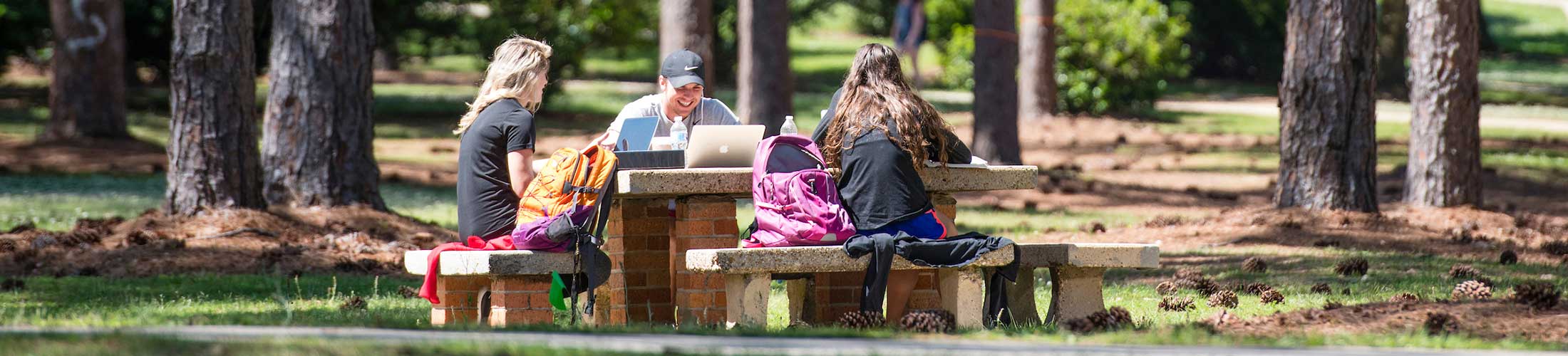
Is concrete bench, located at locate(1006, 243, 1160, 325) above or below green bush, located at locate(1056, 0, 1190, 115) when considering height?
below

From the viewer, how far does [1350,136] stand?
1205 cm

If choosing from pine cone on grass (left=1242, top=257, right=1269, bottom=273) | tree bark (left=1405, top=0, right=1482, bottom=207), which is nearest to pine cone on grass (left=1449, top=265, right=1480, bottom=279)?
pine cone on grass (left=1242, top=257, right=1269, bottom=273)

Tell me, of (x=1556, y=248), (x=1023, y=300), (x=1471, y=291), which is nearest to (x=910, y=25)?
(x=1556, y=248)

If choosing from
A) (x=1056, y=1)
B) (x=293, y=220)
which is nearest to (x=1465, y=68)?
(x=293, y=220)

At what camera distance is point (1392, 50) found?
109 feet

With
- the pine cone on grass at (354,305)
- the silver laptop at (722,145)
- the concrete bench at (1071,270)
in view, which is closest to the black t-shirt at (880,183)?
the silver laptop at (722,145)

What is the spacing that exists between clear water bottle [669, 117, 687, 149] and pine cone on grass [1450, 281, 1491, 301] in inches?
137

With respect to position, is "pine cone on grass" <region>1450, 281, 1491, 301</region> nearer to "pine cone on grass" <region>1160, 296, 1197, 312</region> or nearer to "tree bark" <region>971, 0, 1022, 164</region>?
"pine cone on grass" <region>1160, 296, 1197, 312</region>

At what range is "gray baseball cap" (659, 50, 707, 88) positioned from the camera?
7.69 m

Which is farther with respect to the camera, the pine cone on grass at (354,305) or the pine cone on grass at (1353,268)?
the pine cone on grass at (1353,268)

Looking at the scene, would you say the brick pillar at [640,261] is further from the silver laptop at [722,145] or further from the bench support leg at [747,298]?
the bench support leg at [747,298]

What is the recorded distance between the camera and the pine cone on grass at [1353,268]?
9539 mm

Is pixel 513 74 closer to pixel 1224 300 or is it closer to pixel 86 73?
pixel 1224 300

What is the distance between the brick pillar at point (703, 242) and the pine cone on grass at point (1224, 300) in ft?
7.78
